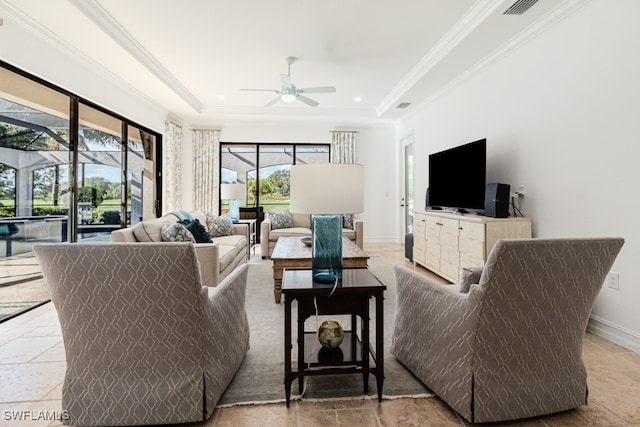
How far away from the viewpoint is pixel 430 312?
1.64 metres

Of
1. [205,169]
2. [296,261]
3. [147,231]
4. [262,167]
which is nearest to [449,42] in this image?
[296,261]

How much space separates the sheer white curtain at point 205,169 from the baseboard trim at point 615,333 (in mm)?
6206

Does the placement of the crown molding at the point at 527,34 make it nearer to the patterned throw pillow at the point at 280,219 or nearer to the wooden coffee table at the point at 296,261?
the wooden coffee table at the point at 296,261

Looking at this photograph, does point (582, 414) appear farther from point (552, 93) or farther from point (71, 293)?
point (552, 93)

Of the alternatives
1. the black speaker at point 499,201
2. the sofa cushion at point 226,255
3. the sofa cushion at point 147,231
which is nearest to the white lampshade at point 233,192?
the sofa cushion at point 226,255

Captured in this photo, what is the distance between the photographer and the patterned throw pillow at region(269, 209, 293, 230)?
554 centimetres

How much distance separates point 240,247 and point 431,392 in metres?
3.11

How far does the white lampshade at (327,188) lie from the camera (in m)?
1.61

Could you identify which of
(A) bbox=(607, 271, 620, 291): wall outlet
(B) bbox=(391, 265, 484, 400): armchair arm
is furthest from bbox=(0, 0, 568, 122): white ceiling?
(B) bbox=(391, 265, 484, 400): armchair arm

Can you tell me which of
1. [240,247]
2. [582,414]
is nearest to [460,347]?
[582,414]

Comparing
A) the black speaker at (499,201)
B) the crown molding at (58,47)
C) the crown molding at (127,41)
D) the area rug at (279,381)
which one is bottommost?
the area rug at (279,381)

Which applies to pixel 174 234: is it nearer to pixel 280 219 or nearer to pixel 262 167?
pixel 280 219

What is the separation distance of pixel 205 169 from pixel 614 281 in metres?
6.52

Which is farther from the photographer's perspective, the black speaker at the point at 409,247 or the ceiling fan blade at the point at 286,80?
the black speaker at the point at 409,247
